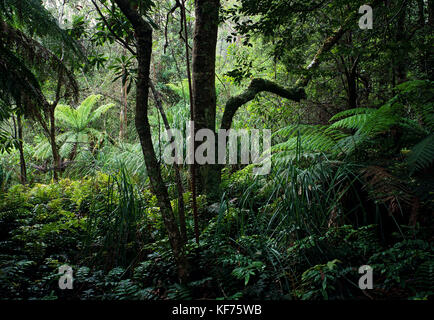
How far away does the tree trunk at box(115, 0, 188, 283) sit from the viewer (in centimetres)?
145

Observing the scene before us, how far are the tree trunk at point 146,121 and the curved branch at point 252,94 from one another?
153 cm

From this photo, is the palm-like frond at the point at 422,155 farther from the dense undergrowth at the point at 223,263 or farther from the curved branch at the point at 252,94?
the curved branch at the point at 252,94

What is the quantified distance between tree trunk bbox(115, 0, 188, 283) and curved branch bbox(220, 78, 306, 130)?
60.3 inches

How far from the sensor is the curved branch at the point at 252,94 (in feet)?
9.98

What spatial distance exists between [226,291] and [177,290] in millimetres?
259

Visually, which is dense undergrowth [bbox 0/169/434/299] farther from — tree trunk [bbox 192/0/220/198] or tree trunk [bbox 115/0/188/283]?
tree trunk [bbox 192/0/220/198]

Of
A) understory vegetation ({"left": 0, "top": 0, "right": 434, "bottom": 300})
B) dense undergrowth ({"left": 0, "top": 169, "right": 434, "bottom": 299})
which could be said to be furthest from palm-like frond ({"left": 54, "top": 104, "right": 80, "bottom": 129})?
dense undergrowth ({"left": 0, "top": 169, "right": 434, "bottom": 299})

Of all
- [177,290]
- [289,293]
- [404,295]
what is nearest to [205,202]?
[177,290]

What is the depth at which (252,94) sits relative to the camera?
10.5 ft

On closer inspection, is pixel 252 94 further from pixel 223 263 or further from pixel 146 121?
pixel 223 263

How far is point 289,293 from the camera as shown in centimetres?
128

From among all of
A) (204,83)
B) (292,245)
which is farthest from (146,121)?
(204,83)

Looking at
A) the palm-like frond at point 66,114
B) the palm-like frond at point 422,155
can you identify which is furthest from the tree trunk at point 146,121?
the palm-like frond at point 66,114
